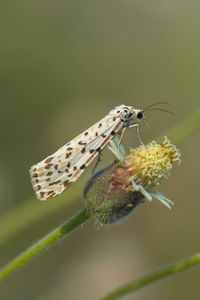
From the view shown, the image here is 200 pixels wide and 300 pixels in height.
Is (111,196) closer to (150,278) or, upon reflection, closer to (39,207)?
(150,278)

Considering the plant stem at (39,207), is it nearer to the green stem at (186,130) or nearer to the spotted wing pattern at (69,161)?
the green stem at (186,130)

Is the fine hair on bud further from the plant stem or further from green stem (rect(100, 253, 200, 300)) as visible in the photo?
the plant stem

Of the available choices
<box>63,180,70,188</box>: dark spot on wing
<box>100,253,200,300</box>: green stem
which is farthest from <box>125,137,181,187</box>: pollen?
<box>100,253,200,300</box>: green stem

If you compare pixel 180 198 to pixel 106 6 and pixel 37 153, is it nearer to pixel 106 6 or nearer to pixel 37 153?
pixel 37 153

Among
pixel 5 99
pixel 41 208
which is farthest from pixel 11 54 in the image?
pixel 41 208

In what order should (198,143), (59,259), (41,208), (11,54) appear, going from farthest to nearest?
(198,143)
(11,54)
(59,259)
(41,208)

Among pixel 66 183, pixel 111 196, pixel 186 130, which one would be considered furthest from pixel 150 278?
pixel 186 130

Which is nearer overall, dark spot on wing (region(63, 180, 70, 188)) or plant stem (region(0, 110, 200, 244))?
dark spot on wing (region(63, 180, 70, 188))
